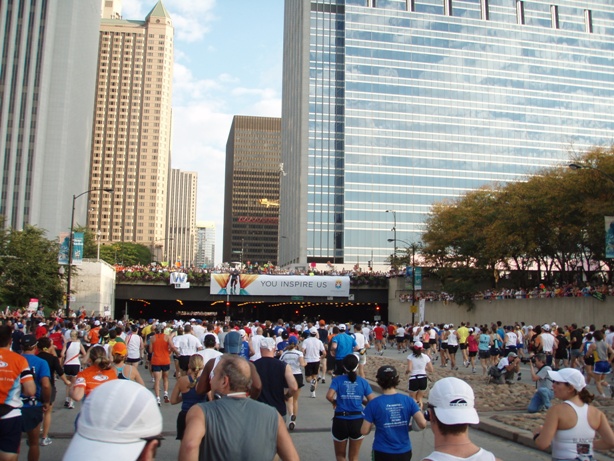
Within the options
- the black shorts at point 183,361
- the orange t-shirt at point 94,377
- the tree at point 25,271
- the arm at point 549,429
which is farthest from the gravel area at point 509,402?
the tree at point 25,271

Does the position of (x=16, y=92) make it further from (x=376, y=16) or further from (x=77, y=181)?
(x=376, y=16)

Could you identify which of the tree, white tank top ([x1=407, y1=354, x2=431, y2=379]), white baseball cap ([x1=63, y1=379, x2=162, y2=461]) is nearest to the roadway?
white tank top ([x1=407, y1=354, x2=431, y2=379])

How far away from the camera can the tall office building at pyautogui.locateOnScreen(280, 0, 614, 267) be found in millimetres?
104375

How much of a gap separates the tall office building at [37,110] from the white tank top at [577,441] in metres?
99.1

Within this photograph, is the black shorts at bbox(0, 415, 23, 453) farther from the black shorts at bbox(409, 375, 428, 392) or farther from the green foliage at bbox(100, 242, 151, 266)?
the green foliage at bbox(100, 242, 151, 266)

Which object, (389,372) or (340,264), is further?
(340,264)

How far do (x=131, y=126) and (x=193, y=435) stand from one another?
626 feet

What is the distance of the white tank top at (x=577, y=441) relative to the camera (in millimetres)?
5195

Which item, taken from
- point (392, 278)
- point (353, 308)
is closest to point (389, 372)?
point (392, 278)

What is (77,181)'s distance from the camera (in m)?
109

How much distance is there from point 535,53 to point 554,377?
379 feet

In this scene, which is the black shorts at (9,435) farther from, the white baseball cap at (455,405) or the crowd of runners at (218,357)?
the white baseball cap at (455,405)

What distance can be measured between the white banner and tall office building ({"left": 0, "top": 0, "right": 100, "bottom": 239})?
48.7m

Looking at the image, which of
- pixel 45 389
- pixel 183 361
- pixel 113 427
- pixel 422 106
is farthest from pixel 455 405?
pixel 422 106
